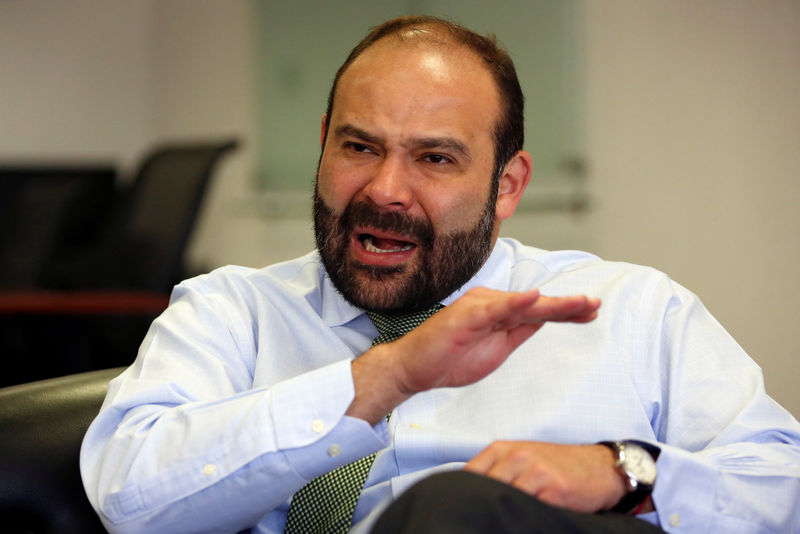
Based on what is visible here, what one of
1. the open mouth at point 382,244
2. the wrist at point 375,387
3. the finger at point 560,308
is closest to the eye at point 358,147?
the open mouth at point 382,244

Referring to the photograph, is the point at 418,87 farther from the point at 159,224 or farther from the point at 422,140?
the point at 159,224

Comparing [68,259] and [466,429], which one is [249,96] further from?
[466,429]

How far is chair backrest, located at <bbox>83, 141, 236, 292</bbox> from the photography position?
271 centimetres

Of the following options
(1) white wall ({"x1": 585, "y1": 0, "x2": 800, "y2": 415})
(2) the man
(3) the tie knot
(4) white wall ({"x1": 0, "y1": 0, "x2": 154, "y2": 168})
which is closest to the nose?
(2) the man

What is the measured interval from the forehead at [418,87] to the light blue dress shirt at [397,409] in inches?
10.6

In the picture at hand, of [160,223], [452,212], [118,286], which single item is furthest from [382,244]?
[118,286]

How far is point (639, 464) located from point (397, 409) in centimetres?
38

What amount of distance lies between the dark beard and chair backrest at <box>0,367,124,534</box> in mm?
440

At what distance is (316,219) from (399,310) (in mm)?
222

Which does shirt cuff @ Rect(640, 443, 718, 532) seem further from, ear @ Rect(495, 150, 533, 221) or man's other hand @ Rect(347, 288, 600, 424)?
ear @ Rect(495, 150, 533, 221)

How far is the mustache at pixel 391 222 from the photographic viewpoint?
1335 millimetres

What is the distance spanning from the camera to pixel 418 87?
1.36 meters

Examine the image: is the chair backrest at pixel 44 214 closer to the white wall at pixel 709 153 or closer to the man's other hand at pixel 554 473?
the white wall at pixel 709 153

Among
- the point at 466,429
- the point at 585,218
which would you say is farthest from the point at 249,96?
the point at 466,429
